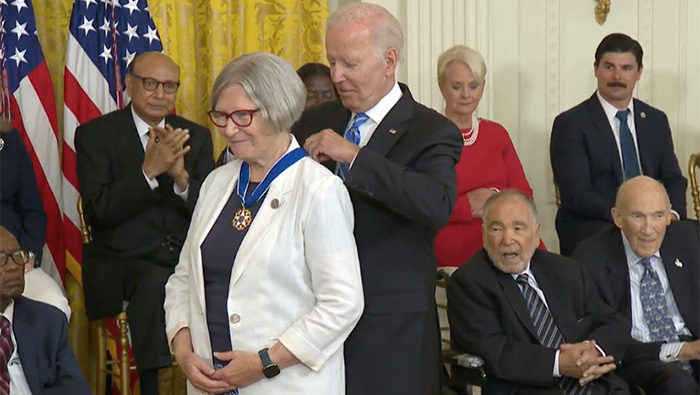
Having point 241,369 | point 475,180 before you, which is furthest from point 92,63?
point 241,369

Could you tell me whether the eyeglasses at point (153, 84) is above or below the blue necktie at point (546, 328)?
above

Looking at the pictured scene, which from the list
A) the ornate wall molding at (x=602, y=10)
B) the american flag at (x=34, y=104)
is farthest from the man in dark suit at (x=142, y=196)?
the ornate wall molding at (x=602, y=10)

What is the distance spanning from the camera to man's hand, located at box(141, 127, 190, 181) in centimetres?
451

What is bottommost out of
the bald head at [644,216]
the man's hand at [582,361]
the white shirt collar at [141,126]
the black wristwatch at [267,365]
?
the man's hand at [582,361]

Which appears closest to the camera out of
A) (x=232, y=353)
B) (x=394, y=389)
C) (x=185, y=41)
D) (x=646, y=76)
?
(x=232, y=353)

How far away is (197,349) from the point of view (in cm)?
297

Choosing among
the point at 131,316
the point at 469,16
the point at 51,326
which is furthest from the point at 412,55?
the point at 51,326

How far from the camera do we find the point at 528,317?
4.13 m

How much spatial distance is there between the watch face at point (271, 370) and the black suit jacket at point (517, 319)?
4.77 feet

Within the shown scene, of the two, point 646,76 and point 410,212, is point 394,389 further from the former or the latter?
point 646,76

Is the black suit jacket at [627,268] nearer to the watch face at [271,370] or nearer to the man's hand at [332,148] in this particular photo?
the man's hand at [332,148]

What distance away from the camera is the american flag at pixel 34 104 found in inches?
208

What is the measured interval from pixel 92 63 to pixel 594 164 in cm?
267

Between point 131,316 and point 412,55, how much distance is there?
2.22 metres
